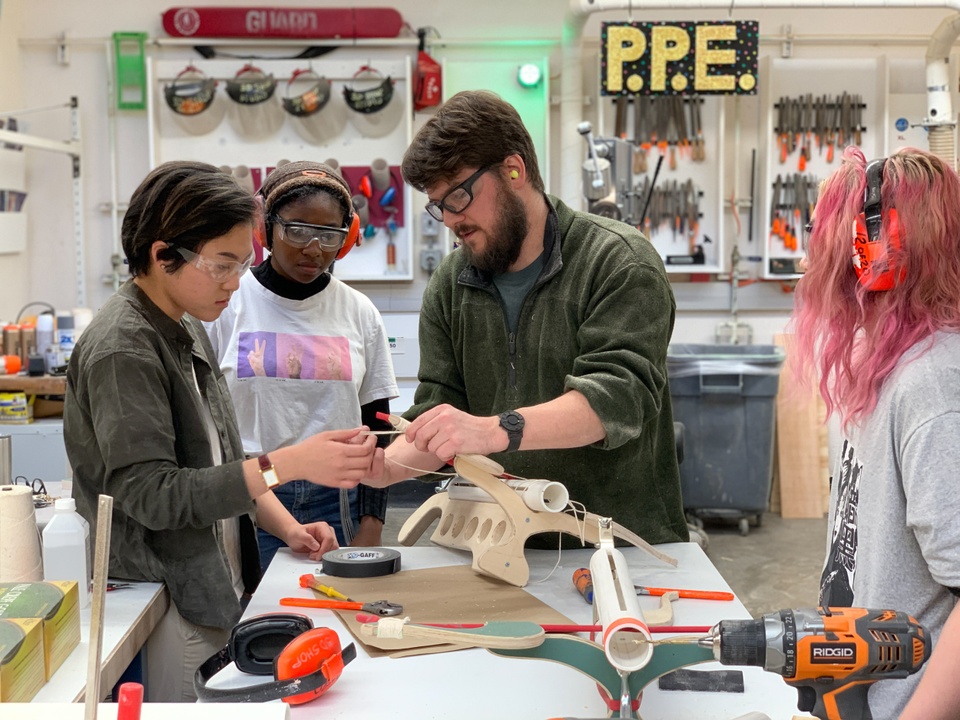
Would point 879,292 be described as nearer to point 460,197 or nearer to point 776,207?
point 460,197

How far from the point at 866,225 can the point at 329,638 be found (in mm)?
942

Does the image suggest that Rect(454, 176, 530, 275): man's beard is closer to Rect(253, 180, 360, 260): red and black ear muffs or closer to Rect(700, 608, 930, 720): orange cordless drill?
Rect(253, 180, 360, 260): red and black ear muffs

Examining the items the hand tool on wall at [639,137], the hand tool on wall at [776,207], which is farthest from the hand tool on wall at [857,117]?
the hand tool on wall at [639,137]

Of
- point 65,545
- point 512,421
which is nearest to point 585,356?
point 512,421

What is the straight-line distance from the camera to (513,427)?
1750mm

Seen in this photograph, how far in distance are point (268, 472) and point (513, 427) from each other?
441 millimetres

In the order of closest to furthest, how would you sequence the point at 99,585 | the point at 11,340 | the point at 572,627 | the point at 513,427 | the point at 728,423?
the point at 99,585 < the point at 572,627 < the point at 513,427 < the point at 11,340 < the point at 728,423

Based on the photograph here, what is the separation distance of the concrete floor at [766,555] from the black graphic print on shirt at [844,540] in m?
2.57

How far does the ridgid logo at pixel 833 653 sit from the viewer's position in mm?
1066

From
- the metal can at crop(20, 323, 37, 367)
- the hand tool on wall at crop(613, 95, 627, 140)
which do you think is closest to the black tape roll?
the metal can at crop(20, 323, 37, 367)

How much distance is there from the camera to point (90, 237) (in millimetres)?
5258

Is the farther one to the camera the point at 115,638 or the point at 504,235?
the point at 504,235

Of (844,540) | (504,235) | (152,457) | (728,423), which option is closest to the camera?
(844,540)

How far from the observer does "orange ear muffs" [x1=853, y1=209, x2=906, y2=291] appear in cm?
123
